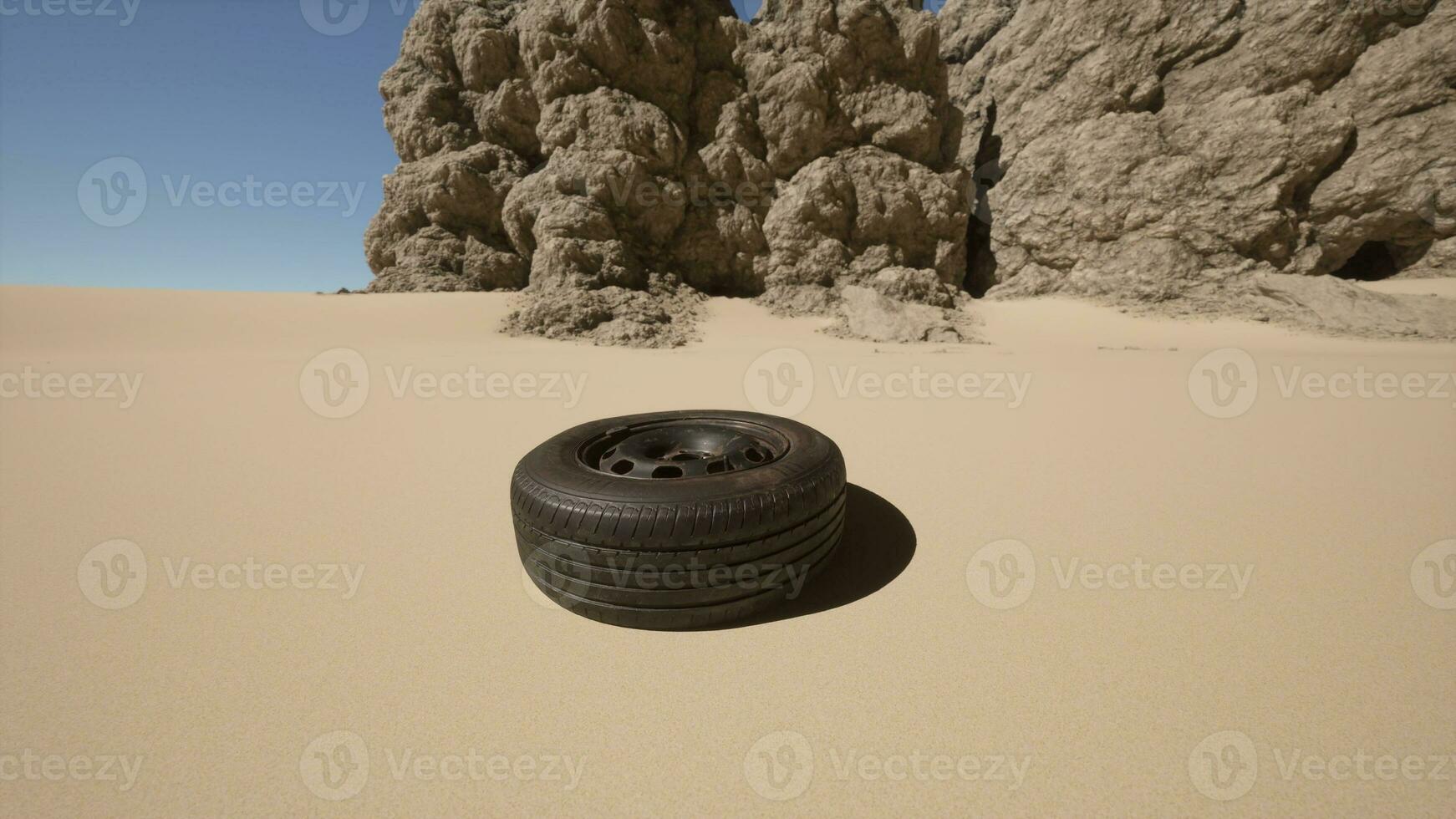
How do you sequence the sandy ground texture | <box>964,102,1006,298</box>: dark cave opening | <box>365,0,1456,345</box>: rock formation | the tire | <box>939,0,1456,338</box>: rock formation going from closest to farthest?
the sandy ground texture < the tire < <box>939,0,1456,338</box>: rock formation < <box>365,0,1456,345</box>: rock formation < <box>964,102,1006,298</box>: dark cave opening

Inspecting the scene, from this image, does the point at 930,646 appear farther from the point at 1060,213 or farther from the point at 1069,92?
the point at 1069,92

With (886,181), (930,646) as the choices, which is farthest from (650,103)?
(930,646)

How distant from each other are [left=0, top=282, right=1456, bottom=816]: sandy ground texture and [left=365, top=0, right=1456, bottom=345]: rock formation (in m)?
9.82

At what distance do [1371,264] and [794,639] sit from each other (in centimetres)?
2501

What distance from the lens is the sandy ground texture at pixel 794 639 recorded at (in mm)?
1495

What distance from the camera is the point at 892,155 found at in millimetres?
16781

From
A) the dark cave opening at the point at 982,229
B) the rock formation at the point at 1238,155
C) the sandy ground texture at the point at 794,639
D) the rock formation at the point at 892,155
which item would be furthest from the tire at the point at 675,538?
the dark cave opening at the point at 982,229

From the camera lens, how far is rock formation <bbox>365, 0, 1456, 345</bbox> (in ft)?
48.1

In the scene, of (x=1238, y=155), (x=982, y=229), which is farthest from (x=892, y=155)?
(x=1238, y=155)

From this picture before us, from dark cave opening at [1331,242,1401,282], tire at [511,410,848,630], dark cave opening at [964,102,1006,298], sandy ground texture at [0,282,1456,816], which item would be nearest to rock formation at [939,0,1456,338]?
dark cave opening at [1331,242,1401,282]

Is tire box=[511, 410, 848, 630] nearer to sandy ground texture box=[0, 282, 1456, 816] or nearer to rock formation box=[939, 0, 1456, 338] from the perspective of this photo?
sandy ground texture box=[0, 282, 1456, 816]

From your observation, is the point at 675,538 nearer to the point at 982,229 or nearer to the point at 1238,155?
the point at 982,229

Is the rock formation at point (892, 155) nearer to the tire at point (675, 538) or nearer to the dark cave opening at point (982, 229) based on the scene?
the dark cave opening at point (982, 229)

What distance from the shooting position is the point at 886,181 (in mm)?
16516
